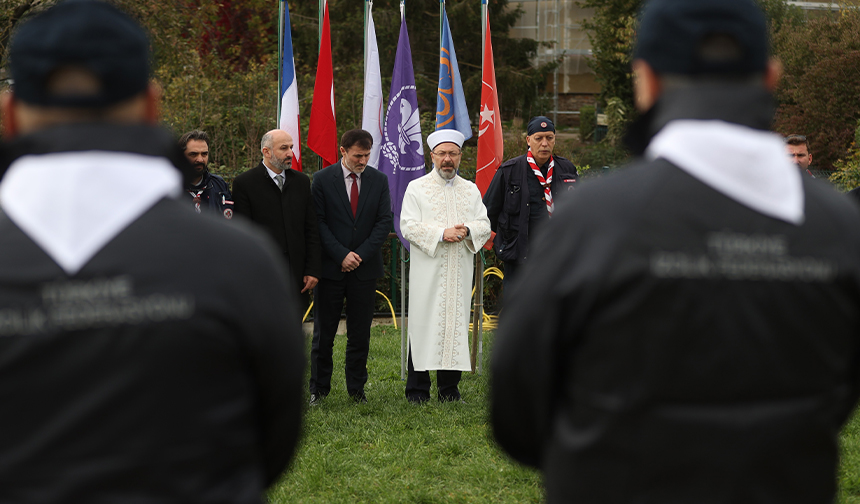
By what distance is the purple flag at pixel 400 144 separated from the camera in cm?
813

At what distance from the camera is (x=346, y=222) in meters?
6.65

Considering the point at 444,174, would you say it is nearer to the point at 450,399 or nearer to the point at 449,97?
Answer: the point at 450,399

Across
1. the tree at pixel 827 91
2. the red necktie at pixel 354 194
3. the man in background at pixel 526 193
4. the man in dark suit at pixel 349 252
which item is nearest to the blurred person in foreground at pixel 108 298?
the man in dark suit at pixel 349 252

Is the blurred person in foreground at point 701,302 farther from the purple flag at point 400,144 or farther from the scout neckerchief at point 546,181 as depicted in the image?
the purple flag at point 400,144

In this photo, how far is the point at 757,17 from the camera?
65.7 inches

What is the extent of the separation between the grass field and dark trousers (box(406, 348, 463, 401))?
5.6 inches

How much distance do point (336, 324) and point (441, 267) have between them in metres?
0.97

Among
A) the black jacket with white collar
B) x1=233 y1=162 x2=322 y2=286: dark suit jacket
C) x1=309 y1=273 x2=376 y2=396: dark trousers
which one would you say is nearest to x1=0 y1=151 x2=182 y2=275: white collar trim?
the black jacket with white collar

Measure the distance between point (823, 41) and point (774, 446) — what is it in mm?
25163

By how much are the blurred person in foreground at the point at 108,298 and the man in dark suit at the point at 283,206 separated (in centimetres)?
473

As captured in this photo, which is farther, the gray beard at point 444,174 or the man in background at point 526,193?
the man in background at point 526,193

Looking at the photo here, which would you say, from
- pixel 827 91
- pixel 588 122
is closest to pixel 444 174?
pixel 827 91

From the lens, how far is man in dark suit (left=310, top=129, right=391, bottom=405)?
6629mm

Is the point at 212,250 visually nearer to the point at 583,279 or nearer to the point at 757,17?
the point at 583,279
